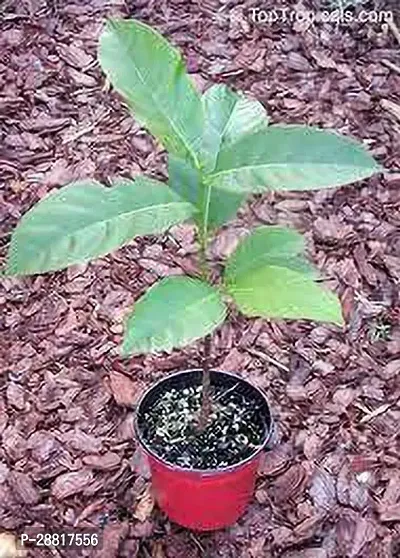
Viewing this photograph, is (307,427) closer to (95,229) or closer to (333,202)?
(333,202)

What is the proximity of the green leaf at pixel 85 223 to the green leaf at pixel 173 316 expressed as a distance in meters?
0.08

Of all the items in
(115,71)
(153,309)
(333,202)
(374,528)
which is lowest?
(374,528)

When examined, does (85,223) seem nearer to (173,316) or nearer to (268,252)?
(173,316)

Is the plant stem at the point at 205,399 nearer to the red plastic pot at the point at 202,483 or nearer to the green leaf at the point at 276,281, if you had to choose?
the red plastic pot at the point at 202,483

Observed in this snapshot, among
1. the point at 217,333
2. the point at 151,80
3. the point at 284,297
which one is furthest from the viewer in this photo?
the point at 217,333

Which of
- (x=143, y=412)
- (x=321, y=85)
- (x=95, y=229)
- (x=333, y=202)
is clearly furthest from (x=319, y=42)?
(x=95, y=229)

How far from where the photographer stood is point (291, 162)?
122cm

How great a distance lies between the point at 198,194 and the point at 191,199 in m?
0.01

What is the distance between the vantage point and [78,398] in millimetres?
1838

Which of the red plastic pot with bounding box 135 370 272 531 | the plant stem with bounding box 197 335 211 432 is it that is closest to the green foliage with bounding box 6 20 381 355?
the plant stem with bounding box 197 335 211 432

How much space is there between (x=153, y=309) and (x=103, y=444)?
0.65m

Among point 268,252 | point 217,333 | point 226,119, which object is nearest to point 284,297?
point 268,252

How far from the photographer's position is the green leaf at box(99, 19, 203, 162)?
1260 millimetres

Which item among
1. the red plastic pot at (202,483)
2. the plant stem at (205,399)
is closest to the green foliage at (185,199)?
the plant stem at (205,399)
